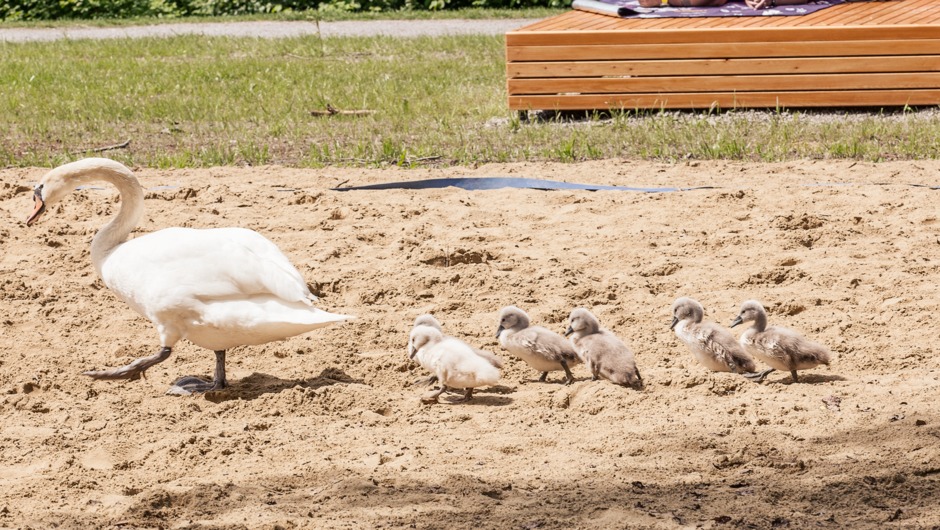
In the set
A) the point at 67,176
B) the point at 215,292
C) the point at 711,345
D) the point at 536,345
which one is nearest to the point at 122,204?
the point at 67,176

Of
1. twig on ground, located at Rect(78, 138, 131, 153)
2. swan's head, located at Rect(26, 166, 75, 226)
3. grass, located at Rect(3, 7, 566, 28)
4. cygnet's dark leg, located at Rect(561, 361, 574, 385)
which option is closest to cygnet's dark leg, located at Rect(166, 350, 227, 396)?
swan's head, located at Rect(26, 166, 75, 226)

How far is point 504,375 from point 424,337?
0.58 meters

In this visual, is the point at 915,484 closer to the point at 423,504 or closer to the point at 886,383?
the point at 886,383

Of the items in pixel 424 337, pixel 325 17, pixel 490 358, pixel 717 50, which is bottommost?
pixel 325 17

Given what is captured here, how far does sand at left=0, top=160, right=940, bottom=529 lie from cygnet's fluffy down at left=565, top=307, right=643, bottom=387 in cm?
10

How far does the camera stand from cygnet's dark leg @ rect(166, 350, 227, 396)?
17.3ft

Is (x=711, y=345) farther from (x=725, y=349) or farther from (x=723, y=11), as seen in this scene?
(x=723, y=11)

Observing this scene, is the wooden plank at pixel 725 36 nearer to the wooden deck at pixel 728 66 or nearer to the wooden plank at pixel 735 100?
the wooden deck at pixel 728 66

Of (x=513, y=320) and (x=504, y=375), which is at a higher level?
(x=513, y=320)

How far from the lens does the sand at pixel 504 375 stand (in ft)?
12.8

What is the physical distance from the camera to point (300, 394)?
5082 mm

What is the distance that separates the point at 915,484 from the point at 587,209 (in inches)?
169

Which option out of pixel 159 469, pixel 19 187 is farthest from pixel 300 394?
pixel 19 187

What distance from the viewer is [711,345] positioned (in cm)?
509
